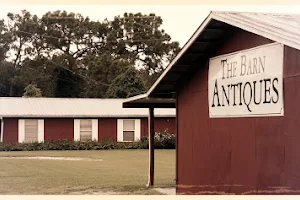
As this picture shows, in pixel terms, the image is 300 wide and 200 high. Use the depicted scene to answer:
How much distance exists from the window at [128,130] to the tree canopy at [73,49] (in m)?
1.42

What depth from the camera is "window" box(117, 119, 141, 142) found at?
8.70m

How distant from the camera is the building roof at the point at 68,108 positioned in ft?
25.4

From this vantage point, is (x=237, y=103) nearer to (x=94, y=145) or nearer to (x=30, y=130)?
(x=94, y=145)

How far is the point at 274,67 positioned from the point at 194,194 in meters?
1.88

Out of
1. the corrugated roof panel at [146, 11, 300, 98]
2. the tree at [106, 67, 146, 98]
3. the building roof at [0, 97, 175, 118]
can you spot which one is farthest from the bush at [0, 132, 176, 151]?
the corrugated roof panel at [146, 11, 300, 98]

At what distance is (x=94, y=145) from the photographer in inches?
340

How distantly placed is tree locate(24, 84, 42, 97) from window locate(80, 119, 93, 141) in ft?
3.34

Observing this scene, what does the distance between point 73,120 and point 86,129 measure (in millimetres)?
211

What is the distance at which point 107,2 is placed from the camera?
6.62m

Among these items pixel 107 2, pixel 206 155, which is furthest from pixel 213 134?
pixel 107 2

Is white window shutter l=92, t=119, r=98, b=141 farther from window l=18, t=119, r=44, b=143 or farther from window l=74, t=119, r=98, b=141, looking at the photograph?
window l=18, t=119, r=44, b=143

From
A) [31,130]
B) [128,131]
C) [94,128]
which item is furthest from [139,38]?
[94,128]

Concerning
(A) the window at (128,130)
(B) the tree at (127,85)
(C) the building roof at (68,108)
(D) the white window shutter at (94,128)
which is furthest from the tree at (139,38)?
(D) the white window shutter at (94,128)

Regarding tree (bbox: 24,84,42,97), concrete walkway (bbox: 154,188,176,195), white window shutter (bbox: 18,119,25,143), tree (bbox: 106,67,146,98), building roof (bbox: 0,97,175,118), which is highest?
tree (bbox: 106,67,146,98)
